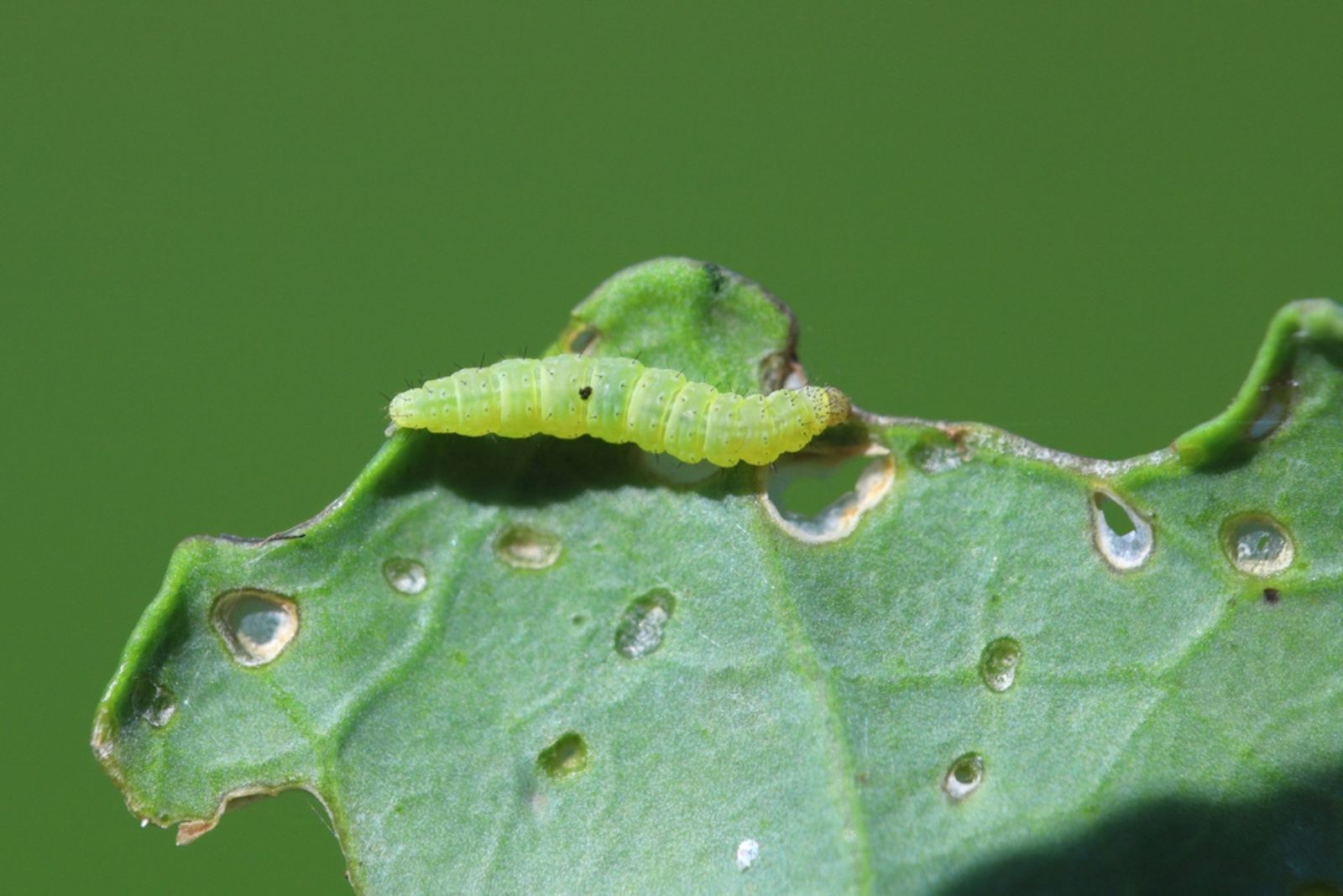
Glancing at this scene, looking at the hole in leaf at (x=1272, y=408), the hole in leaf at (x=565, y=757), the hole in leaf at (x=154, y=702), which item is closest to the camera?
the hole in leaf at (x=1272, y=408)

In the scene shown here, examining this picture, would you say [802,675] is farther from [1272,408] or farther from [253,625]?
[253,625]

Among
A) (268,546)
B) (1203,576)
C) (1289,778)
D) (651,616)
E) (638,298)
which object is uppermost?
(638,298)

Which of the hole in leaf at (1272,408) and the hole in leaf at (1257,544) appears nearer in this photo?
the hole in leaf at (1272,408)

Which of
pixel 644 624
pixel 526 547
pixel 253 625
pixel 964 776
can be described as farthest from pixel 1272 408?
pixel 253 625

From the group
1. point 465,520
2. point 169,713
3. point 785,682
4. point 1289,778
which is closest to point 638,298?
point 465,520

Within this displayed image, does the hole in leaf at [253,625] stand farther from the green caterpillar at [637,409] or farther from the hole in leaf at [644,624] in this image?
the hole in leaf at [644,624]

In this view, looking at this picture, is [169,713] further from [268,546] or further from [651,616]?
[651,616]

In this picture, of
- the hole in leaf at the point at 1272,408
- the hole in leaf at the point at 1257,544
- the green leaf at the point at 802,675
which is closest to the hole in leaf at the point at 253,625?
the green leaf at the point at 802,675
